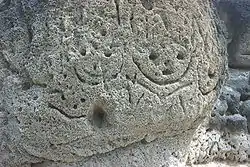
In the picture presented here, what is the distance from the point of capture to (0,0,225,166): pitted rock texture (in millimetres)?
1320

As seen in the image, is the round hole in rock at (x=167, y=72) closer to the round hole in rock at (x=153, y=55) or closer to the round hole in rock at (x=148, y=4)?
the round hole in rock at (x=153, y=55)

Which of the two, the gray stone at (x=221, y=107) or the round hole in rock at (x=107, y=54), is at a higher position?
the round hole in rock at (x=107, y=54)

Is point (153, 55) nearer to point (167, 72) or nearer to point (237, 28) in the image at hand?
point (167, 72)

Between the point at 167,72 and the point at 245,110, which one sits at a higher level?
the point at 167,72

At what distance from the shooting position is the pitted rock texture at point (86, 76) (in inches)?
52.0

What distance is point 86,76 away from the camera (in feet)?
4.33

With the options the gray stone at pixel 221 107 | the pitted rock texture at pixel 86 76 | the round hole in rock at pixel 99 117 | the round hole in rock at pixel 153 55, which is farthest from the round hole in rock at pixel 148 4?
the gray stone at pixel 221 107

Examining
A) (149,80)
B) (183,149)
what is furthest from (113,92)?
(183,149)

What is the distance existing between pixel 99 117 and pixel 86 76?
136 mm

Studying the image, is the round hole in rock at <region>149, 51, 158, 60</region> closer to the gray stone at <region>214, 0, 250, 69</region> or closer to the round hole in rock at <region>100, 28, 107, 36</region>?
the round hole in rock at <region>100, 28, 107, 36</region>

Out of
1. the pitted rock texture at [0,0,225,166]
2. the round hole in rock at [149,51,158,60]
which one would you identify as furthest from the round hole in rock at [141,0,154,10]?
the round hole in rock at [149,51,158,60]

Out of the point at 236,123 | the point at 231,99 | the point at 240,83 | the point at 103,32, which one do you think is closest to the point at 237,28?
the point at 240,83

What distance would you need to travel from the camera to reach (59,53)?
132 cm

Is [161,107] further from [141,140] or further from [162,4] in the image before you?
[162,4]
